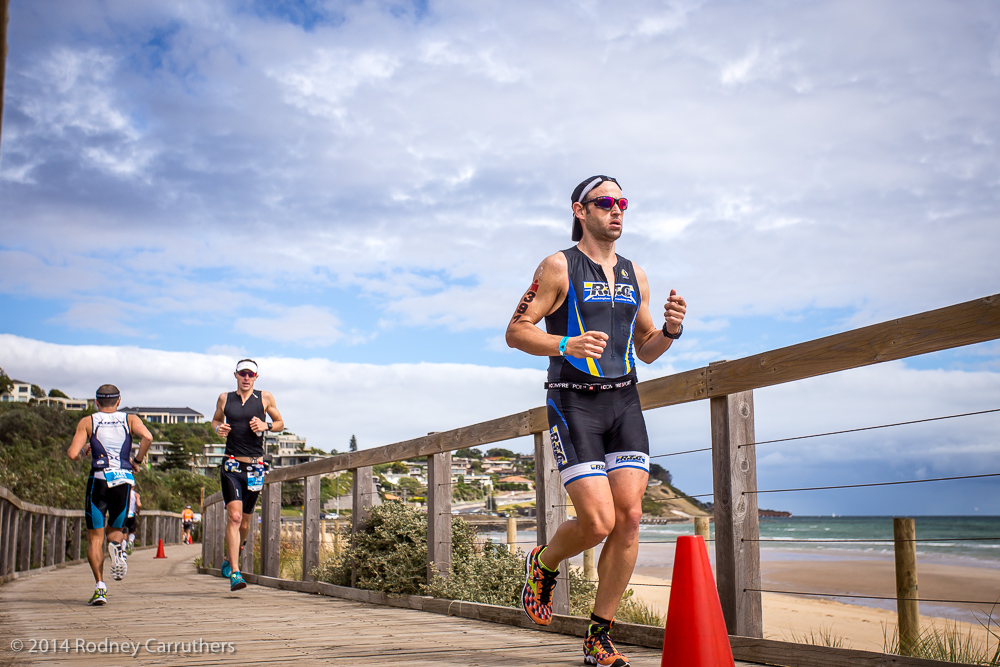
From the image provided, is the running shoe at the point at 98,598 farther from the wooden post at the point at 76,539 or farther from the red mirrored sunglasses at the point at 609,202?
the wooden post at the point at 76,539

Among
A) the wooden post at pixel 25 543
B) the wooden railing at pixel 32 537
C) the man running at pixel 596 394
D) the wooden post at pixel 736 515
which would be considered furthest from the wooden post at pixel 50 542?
the wooden post at pixel 736 515

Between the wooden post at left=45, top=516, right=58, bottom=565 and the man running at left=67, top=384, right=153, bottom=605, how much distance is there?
7.70 m

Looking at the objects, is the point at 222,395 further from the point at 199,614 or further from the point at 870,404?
the point at 870,404

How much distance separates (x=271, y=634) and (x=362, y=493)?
2861 mm

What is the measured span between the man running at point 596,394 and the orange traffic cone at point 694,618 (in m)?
0.56

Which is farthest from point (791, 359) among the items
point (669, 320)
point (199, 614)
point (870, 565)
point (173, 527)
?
point (173, 527)

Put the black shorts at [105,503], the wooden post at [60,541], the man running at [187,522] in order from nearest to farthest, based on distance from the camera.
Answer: the black shorts at [105,503]
the wooden post at [60,541]
the man running at [187,522]

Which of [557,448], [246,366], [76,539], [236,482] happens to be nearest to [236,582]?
[236,482]

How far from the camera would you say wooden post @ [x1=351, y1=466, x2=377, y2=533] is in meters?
7.91

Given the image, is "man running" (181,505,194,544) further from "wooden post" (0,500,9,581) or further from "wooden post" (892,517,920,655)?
"wooden post" (892,517,920,655)

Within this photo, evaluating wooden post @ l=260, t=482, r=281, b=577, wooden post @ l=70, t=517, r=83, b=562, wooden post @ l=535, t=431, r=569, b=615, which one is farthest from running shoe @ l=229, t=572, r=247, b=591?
wooden post @ l=70, t=517, r=83, b=562

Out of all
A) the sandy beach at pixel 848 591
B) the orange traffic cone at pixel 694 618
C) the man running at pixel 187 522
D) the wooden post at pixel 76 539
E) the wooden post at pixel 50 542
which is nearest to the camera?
the orange traffic cone at pixel 694 618

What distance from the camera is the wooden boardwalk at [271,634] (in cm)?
404

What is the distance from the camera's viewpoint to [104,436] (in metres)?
7.53
